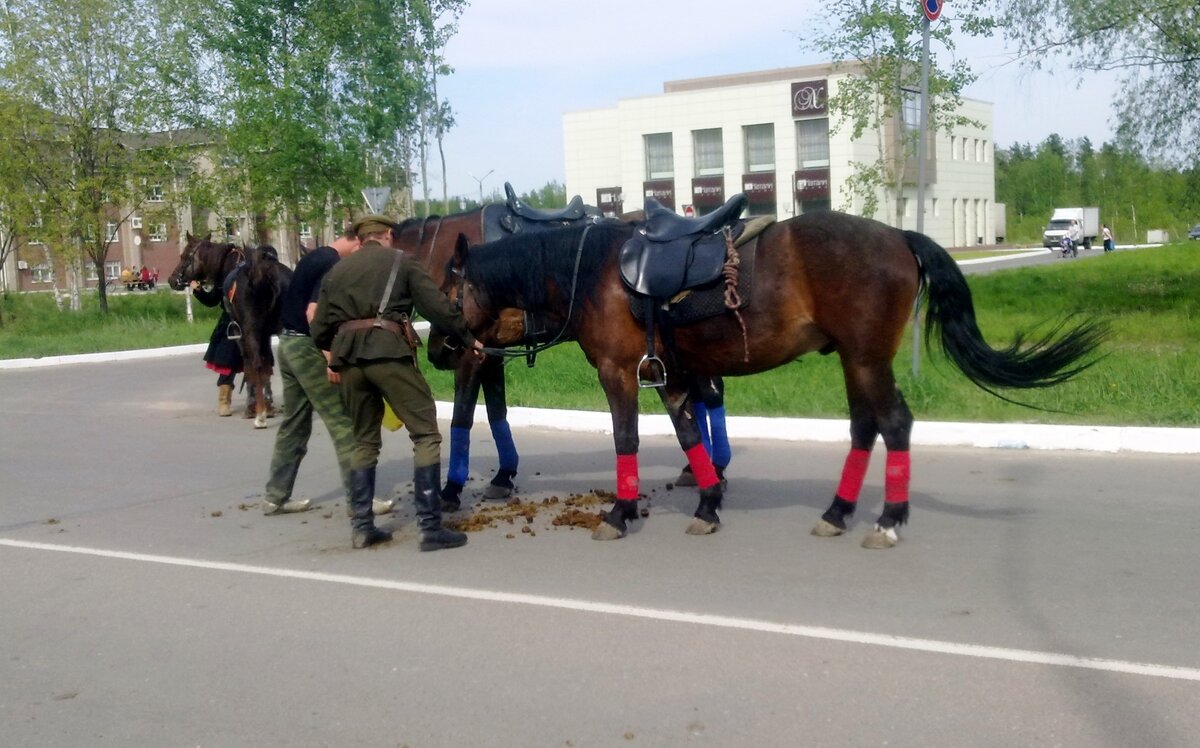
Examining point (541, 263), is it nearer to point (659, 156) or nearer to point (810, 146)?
point (810, 146)

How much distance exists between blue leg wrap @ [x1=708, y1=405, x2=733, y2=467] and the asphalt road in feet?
0.92

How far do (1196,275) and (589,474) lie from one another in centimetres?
2125

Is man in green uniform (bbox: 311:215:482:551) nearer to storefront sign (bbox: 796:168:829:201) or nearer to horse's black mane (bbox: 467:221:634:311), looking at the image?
horse's black mane (bbox: 467:221:634:311)

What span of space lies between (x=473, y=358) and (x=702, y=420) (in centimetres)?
159

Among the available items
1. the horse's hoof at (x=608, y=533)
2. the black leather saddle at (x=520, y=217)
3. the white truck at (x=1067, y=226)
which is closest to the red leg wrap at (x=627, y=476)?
the horse's hoof at (x=608, y=533)

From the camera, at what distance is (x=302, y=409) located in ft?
27.3

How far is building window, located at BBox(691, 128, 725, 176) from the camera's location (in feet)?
216

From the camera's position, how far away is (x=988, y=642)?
198 inches

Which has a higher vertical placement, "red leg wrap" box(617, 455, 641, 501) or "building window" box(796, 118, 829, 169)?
"building window" box(796, 118, 829, 169)

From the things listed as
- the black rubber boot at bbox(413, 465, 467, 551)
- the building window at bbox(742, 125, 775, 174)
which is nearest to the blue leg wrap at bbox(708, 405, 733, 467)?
the black rubber boot at bbox(413, 465, 467, 551)

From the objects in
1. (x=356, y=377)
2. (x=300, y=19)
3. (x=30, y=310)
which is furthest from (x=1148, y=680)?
(x=30, y=310)

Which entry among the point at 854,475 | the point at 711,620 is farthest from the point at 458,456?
the point at 711,620

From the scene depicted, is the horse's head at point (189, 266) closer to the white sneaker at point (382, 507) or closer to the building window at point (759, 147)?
the white sneaker at point (382, 507)

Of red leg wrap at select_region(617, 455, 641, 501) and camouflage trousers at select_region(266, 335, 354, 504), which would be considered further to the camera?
camouflage trousers at select_region(266, 335, 354, 504)
